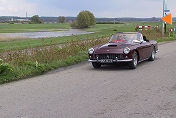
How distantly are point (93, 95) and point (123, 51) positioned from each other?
168 inches

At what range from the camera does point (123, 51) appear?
37.6 feet

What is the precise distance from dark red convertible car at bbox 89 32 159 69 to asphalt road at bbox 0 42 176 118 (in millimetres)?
480

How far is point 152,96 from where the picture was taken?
287 inches

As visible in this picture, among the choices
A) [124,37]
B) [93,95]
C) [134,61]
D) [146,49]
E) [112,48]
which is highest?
[124,37]

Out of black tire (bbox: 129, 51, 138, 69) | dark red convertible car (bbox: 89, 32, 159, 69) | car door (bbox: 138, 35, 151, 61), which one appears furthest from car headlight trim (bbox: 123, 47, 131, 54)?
car door (bbox: 138, 35, 151, 61)

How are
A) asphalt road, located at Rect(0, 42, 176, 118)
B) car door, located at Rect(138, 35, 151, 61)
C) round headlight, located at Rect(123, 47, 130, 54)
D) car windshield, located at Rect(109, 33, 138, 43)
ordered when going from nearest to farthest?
asphalt road, located at Rect(0, 42, 176, 118) → round headlight, located at Rect(123, 47, 130, 54) → car door, located at Rect(138, 35, 151, 61) → car windshield, located at Rect(109, 33, 138, 43)

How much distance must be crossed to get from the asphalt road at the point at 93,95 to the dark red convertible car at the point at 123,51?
0.48 m

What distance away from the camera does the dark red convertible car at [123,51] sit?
1145 cm

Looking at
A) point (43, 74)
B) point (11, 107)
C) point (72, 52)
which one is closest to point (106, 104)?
point (11, 107)

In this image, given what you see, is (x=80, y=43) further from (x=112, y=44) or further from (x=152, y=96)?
(x=152, y=96)

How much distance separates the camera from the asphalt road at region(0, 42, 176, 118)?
6.05 m

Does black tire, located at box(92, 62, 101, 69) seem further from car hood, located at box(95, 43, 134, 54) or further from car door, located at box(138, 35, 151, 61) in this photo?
car door, located at box(138, 35, 151, 61)

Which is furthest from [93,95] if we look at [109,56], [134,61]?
[134,61]

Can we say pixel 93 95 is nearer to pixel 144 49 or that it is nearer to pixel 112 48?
pixel 112 48
